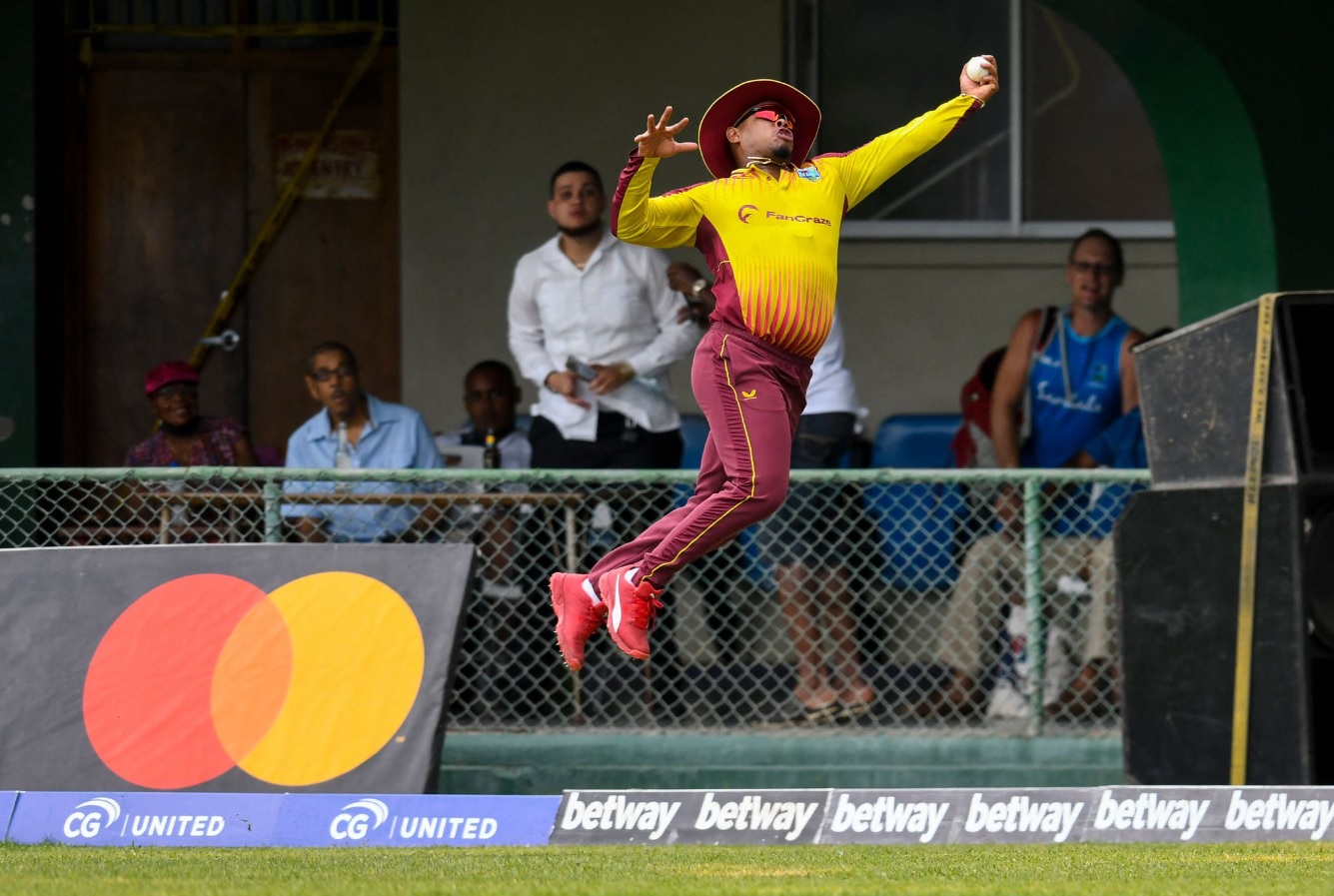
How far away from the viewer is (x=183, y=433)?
9.21 m

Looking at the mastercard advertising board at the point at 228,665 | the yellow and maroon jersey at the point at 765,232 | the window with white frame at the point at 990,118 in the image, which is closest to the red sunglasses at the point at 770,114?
the yellow and maroon jersey at the point at 765,232

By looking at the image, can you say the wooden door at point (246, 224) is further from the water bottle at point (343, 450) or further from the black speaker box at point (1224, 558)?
the black speaker box at point (1224, 558)

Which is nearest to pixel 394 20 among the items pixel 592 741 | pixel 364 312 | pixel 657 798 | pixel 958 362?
pixel 364 312

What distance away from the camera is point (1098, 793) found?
19.4ft

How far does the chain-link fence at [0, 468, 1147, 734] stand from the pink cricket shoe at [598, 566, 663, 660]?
56.4 inches

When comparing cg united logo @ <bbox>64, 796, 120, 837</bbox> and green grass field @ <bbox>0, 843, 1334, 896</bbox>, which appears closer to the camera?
green grass field @ <bbox>0, 843, 1334, 896</bbox>

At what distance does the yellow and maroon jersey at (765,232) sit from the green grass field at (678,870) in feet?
4.96

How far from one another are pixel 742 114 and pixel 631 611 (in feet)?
4.94

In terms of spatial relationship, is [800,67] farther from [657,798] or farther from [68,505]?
[657,798]

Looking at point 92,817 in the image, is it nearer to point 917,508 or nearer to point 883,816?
point 883,816

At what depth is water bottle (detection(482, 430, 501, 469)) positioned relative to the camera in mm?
9039

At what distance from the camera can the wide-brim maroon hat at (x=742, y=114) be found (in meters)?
5.83

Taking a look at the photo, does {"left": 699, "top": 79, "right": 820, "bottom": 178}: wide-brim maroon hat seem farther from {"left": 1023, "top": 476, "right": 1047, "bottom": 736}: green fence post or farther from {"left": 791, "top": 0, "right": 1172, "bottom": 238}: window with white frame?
{"left": 791, "top": 0, "right": 1172, "bottom": 238}: window with white frame

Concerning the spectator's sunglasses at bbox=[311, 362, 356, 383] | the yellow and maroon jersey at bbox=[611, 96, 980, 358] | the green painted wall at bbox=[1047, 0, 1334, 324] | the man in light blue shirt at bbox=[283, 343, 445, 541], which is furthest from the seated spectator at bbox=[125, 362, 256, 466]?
the green painted wall at bbox=[1047, 0, 1334, 324]
